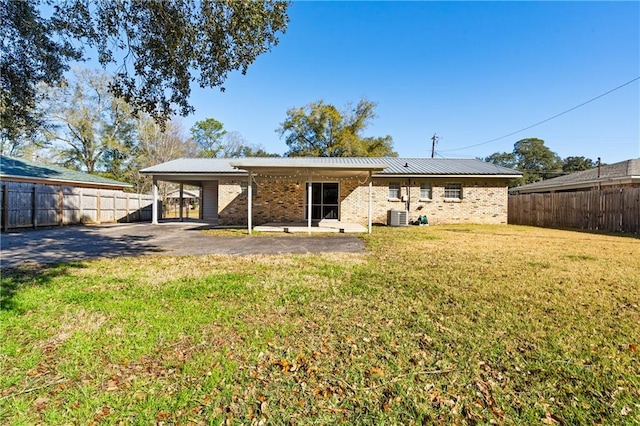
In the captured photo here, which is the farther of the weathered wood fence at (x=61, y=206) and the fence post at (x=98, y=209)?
the fence post at (x=98, y=209)

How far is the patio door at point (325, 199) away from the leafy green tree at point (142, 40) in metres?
10.1

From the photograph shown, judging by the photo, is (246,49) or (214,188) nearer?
(246,49)

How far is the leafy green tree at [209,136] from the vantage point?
41.2 m

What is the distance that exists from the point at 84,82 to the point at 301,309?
32667mm

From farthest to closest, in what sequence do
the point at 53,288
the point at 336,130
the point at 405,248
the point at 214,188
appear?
the point at 336,130
the point at 214,188
the point at 405,248
the point at 53,288

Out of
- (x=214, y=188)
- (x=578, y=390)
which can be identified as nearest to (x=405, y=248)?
(x=578, y=390)

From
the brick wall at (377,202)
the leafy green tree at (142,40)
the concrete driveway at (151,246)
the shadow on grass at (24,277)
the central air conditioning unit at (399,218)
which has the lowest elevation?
the shadow on grass at (24,277)

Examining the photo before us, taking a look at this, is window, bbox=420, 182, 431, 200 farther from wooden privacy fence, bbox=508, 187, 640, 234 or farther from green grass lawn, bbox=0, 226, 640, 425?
green grass lawn, bbox=0, 226, 640, 425

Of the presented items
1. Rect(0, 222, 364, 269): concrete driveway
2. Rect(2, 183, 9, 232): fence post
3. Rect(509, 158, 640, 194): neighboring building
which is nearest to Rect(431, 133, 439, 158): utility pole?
Rect(509, 158, 640, 194): neighboring building

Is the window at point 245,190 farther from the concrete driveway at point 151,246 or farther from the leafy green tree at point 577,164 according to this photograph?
the leafy green tree at point 577,164

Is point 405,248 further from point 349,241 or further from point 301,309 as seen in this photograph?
point 301,309

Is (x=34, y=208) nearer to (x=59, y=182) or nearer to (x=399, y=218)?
(x=59, y=182)

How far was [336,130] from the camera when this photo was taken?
105ft

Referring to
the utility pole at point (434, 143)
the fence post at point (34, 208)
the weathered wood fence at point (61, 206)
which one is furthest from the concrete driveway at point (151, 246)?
the utility pole at point (434, 143)
